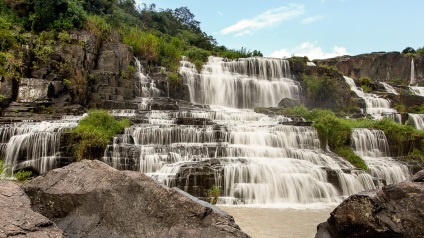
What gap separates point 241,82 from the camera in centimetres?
2778

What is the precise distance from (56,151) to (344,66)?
121ft

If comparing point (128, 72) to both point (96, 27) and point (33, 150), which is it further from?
point (33, 150)

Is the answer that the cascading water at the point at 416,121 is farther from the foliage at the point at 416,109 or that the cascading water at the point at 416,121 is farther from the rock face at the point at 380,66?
the rock face at the point at 380,66

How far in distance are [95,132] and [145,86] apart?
11.5 m

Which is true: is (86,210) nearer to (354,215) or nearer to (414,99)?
(354,215)

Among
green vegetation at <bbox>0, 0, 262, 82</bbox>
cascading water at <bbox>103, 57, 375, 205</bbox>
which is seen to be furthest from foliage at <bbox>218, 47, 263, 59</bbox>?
cascading water at <bbox>103, 57, 375, 205</bbox>

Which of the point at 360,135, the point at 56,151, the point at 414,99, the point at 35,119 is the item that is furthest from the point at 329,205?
the point at 414,99

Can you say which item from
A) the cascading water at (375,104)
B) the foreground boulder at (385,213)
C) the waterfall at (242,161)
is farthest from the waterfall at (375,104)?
the foreground boulder at (385,213)

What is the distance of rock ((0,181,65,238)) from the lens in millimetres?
3029

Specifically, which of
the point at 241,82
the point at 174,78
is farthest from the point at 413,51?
the point at 174,78

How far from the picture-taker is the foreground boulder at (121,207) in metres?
3.79

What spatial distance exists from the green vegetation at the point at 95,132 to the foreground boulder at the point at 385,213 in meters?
9.72

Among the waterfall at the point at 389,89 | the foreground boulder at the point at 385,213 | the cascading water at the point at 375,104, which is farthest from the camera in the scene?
the waterfall at the point at 389,89

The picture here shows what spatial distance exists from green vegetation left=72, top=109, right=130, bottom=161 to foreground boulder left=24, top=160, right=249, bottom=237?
816 cm
